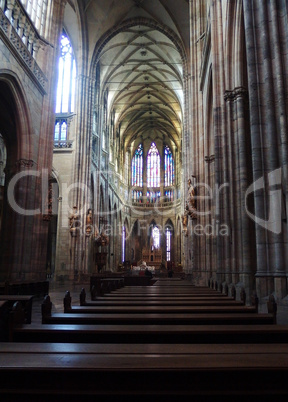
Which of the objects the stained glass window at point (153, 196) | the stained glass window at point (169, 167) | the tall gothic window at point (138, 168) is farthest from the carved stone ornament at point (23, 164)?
the stained glass window at point (169, 167)

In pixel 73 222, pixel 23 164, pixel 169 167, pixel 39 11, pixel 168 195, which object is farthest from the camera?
pixel 169 167

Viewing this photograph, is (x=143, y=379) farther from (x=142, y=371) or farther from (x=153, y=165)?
(x=153, y=165)

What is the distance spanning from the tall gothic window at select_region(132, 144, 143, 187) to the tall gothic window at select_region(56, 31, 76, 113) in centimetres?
2340

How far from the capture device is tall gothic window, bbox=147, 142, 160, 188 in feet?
160

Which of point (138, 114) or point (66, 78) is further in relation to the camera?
point (138, 114)

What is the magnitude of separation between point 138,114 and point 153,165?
9.12 m

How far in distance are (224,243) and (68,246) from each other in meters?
14.4

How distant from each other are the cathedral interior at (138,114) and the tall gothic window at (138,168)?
6947mm

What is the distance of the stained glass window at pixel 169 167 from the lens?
47.8 m

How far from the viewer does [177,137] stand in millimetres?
45188

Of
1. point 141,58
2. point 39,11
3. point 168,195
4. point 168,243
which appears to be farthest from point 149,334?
point 168,195

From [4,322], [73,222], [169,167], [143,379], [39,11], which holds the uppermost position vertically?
[169,167]

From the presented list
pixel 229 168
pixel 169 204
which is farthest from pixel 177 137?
pixel 229 168

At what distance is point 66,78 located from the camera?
25.4 metres
